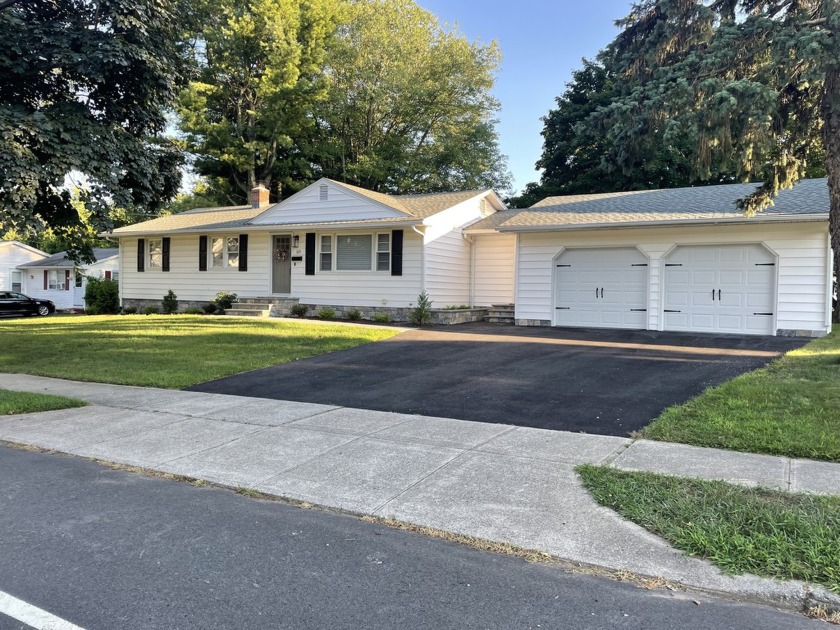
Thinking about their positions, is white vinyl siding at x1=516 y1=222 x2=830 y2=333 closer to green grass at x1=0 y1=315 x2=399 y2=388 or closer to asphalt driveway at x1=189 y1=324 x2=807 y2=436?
asphalt driveway at x1=189 y1=324 x2=807 y2=436

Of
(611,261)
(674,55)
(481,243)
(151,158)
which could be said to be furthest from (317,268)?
(674,55)

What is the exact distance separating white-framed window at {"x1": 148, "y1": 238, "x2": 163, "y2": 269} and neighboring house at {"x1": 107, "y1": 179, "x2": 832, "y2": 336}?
0.25ft

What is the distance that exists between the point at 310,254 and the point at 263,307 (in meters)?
2.34

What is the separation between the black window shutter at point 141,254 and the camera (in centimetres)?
2342

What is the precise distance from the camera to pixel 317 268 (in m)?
19.5

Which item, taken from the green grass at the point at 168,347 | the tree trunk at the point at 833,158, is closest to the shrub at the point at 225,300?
the green grass at the point at 168,347

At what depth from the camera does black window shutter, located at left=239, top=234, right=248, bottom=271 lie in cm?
2088

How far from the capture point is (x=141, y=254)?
77.0ft

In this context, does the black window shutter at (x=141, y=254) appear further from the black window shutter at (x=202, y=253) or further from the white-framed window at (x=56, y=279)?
the white-framed window at (x=56, y=279)

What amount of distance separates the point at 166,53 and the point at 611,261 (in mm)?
11721

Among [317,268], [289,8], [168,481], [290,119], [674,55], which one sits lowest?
[168,481]

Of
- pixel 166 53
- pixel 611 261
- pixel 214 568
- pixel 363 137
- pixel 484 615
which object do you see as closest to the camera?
pixel 484 615

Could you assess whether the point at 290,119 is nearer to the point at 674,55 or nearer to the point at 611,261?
the point at 611,261

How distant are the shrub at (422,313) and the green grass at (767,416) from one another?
953cm
